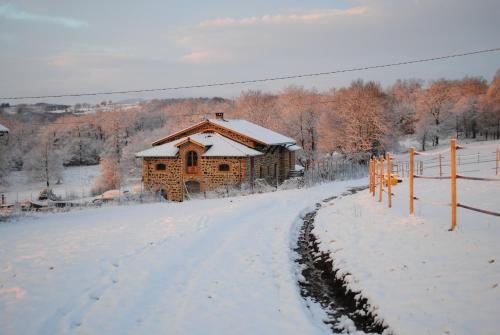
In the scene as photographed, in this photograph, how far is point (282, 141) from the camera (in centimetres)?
3456

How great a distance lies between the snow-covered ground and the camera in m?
5.49

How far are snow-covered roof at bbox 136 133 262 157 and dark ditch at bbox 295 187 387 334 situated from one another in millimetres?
17533

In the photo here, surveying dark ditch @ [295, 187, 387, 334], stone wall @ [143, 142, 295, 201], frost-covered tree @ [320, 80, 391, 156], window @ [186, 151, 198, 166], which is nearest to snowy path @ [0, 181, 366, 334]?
dark ditch @ [295, 187, 387, 334]

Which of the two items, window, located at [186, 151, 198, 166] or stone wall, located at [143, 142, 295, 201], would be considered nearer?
stone wall, located at [143, 142, 295, 201]

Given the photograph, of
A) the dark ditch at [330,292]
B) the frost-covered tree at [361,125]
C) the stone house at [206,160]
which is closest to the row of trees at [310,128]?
the frost-covered tree at [361,125]

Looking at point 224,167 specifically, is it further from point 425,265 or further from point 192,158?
point 425,265

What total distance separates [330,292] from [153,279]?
365 centimetres

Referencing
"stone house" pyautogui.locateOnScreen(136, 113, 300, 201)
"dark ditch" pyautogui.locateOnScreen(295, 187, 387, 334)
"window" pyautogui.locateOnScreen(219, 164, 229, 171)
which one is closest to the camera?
"dark ditch" pyautogui.locateOnScreen(295, 187, 387, 334)

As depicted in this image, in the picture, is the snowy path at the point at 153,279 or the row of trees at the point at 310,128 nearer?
the snowy path at the point at 153,279

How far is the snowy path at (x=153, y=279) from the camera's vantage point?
6.21 m

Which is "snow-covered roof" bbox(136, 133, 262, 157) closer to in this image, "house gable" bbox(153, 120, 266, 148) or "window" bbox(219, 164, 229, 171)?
"house gable" bbox(153, 120, 266, 148)

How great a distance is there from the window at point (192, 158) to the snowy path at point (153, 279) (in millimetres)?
16138

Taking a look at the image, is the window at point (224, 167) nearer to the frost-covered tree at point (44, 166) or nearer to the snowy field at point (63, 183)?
the snowy field at point (63, 183)

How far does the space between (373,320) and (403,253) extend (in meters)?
2.33
